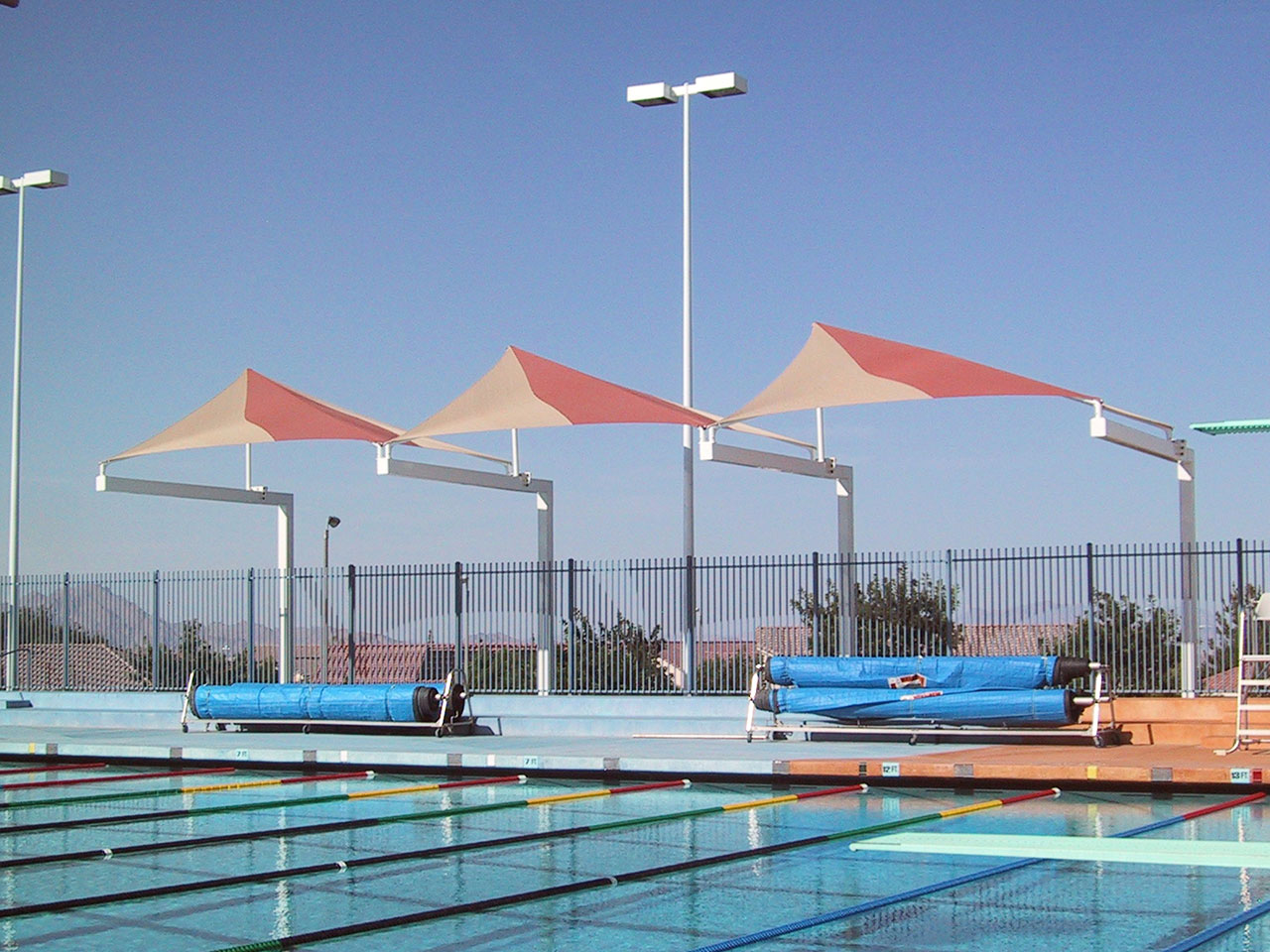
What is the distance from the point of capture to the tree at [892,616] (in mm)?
19344

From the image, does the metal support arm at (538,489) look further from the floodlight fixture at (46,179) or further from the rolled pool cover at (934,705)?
the floodlight fixture at (46,179)

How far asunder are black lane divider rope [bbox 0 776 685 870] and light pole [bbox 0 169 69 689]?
15008 mm

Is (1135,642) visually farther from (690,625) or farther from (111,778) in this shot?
(111,778)

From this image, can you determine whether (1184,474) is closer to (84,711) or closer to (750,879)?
(750,879)

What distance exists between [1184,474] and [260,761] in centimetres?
1066

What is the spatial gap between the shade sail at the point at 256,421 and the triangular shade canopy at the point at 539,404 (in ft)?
4.20

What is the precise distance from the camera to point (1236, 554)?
17766 millimetres

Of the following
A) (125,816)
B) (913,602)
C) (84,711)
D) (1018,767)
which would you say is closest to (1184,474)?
(913,602)

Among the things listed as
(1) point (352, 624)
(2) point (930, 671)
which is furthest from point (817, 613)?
(1) point (352, 624)

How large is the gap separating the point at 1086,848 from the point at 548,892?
3565 mm

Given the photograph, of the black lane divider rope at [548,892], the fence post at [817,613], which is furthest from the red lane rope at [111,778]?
the black lane divider rope at [548,892]

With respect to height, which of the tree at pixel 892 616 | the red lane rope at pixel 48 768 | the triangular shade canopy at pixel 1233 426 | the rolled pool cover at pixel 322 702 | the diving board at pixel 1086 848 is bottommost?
the red lane rope at pixel 48 768

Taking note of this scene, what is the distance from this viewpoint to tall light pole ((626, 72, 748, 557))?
2214cm

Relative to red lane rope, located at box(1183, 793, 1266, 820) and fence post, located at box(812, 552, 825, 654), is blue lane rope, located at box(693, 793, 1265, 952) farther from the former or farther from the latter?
fence post, located at box(812, 552, 825, 654)
